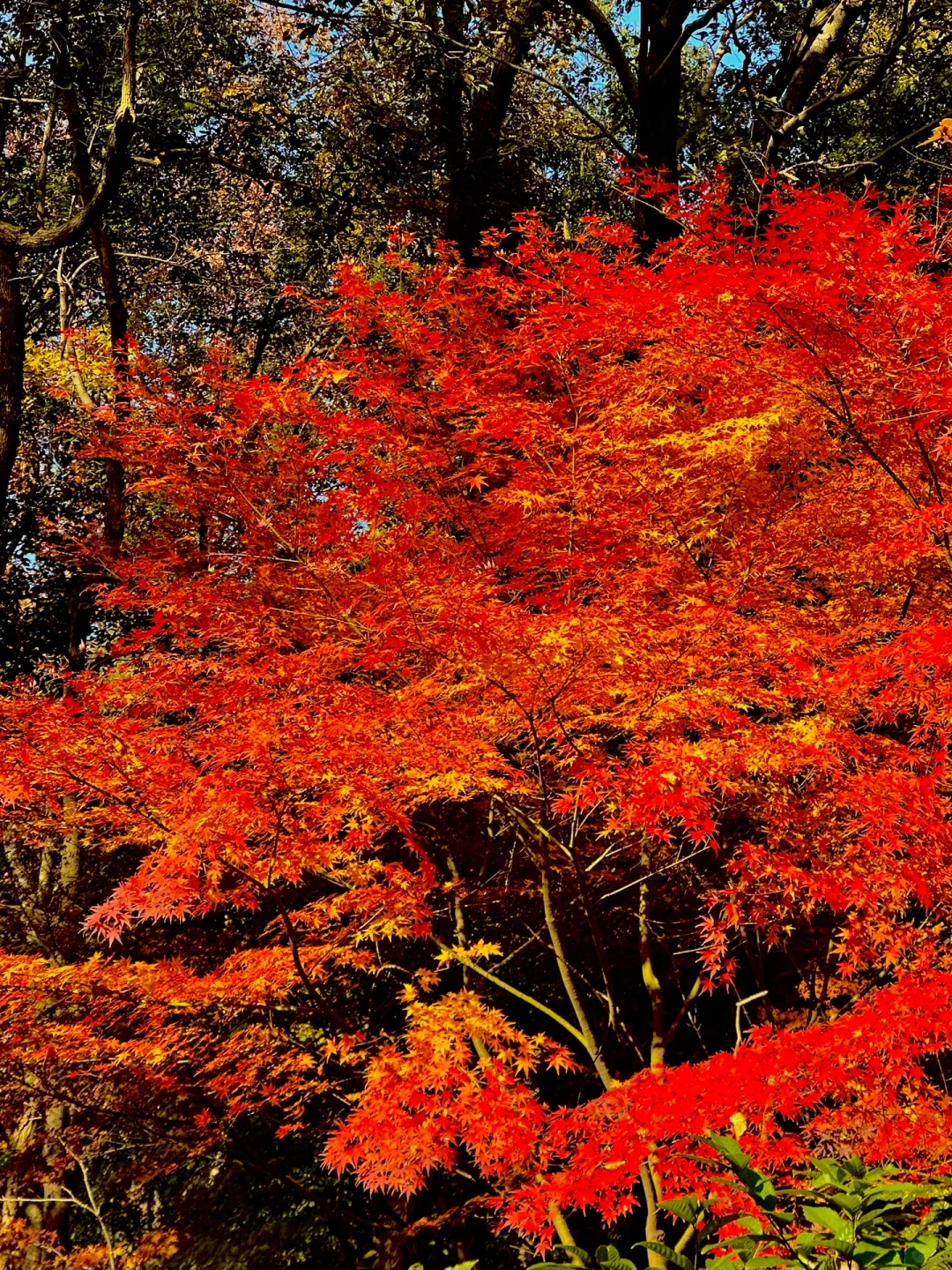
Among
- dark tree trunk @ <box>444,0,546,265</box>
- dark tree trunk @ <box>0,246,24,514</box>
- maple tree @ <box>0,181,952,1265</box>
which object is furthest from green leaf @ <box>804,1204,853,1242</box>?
dark tree trunk @ <box>444,0,546,265</box>

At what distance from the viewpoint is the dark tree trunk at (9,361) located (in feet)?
20.5

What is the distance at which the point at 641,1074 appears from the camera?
15.1 feet

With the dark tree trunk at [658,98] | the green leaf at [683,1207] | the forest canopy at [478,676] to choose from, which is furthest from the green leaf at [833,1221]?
the dark tree trunk at [658,98]

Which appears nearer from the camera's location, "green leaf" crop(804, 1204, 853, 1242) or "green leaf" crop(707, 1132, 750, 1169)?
"green leaf" crop(804, 1204, 853, 1242)

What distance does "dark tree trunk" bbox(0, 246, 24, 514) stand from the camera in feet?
20.5

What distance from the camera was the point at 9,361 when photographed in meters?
6.29

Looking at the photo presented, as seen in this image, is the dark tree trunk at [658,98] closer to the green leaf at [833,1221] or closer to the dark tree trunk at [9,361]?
the dark tree trunk at [9,361]

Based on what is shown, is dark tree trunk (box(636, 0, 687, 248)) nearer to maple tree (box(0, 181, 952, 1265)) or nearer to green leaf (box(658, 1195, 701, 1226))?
maple tree (box(0, 181, 952, 1265))

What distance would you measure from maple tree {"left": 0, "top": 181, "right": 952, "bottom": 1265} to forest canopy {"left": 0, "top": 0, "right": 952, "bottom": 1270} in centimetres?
4

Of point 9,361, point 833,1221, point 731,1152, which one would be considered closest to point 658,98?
point 9,361

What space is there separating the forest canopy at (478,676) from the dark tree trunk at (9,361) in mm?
28

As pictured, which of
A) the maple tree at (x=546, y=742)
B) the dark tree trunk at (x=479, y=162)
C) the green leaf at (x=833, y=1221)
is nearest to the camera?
the green leaf at (x=833, y=1221)

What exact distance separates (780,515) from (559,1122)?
408 centimetres

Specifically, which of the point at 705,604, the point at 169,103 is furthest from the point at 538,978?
the point at 169,103
